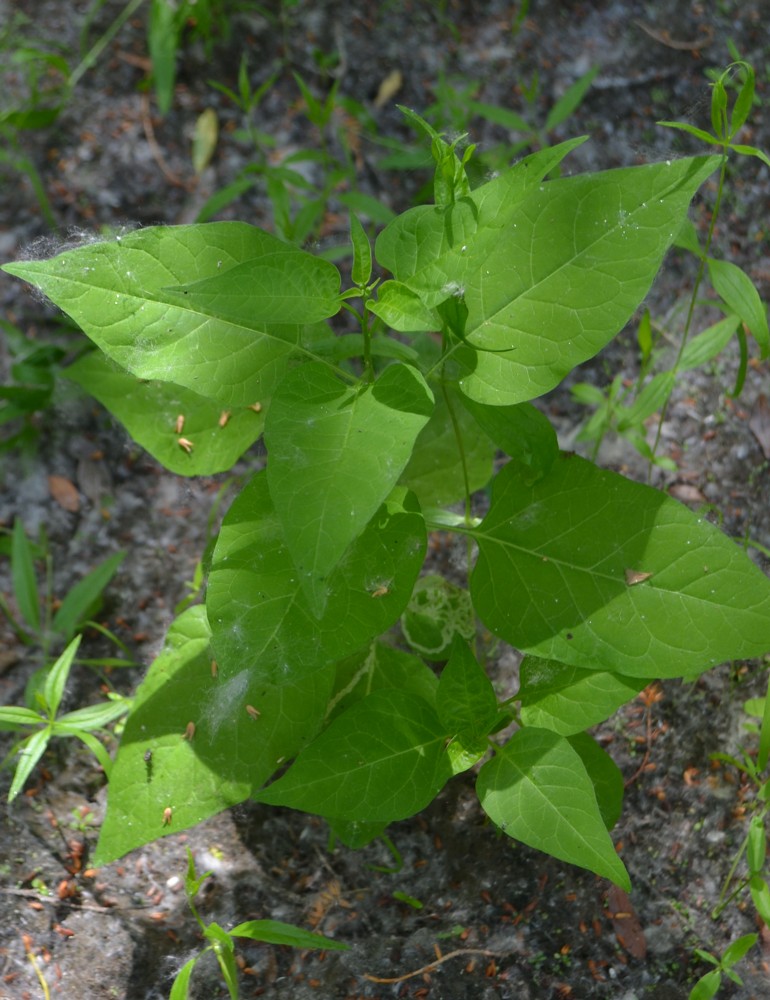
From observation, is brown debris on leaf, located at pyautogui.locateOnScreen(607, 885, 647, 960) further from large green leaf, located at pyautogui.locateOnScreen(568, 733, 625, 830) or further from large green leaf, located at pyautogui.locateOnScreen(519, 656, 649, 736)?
large green leaf, located at pyautogui.locateOnScreen(519, 656, 649, 736)

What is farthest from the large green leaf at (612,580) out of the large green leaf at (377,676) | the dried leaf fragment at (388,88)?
the dried leaf fragment at (388,88)

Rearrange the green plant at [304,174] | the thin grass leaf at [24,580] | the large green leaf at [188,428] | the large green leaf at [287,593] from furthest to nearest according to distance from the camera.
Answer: the green plant at [304,174] → the thin grass leaf at [24,580] → the large green leaf at [188,428] → the large green leaf at [287,593]

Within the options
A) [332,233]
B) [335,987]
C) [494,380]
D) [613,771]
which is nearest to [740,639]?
[613,771]

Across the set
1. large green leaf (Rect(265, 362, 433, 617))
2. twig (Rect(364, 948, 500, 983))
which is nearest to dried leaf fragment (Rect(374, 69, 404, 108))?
large green leaf (Rect(265, 362, 433, 617))

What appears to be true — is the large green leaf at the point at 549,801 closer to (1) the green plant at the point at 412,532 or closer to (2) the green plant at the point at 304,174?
(1) the green plant at the point at 412,532

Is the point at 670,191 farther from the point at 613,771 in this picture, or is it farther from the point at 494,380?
the point at 613,771

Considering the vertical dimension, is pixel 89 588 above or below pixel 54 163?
below
